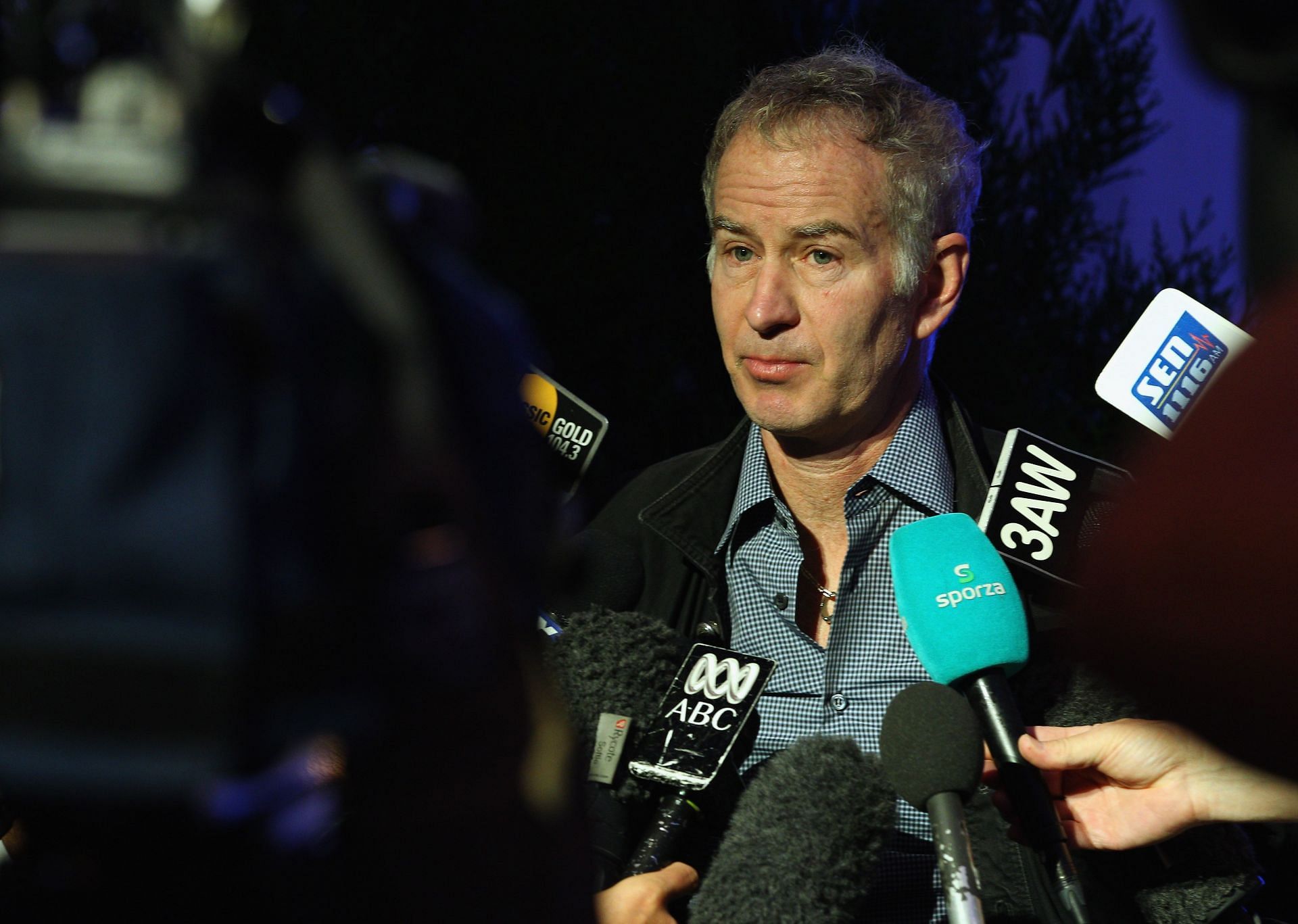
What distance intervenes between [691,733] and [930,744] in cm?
44

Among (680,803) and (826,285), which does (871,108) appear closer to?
(826,285)

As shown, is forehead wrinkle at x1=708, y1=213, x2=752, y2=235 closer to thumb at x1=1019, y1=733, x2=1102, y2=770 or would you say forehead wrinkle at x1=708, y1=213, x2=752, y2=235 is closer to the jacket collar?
the jacket collar

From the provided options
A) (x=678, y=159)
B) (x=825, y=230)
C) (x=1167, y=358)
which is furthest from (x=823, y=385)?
(x=678, y=159)

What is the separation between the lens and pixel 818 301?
202 centimetres

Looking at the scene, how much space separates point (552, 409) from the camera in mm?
1991

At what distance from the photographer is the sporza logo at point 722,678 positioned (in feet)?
5.22

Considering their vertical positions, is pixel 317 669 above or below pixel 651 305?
above

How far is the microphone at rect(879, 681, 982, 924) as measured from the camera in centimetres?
105

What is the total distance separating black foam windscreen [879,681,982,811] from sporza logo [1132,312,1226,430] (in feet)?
2.05

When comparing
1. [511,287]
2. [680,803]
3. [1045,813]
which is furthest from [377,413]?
[511,287]

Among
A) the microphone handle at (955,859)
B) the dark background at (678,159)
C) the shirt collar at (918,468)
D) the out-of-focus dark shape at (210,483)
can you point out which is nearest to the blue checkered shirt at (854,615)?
the shirt collar at (918,468)

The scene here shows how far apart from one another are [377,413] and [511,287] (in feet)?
12.3

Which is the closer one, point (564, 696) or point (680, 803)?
point (680, 803)

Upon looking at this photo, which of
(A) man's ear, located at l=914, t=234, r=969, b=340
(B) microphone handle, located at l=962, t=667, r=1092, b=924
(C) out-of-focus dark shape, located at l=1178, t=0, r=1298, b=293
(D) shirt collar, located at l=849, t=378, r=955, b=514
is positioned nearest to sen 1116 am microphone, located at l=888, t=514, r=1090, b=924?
(B) microphone handle, located at l=962, t=667, r=1092, b=924
